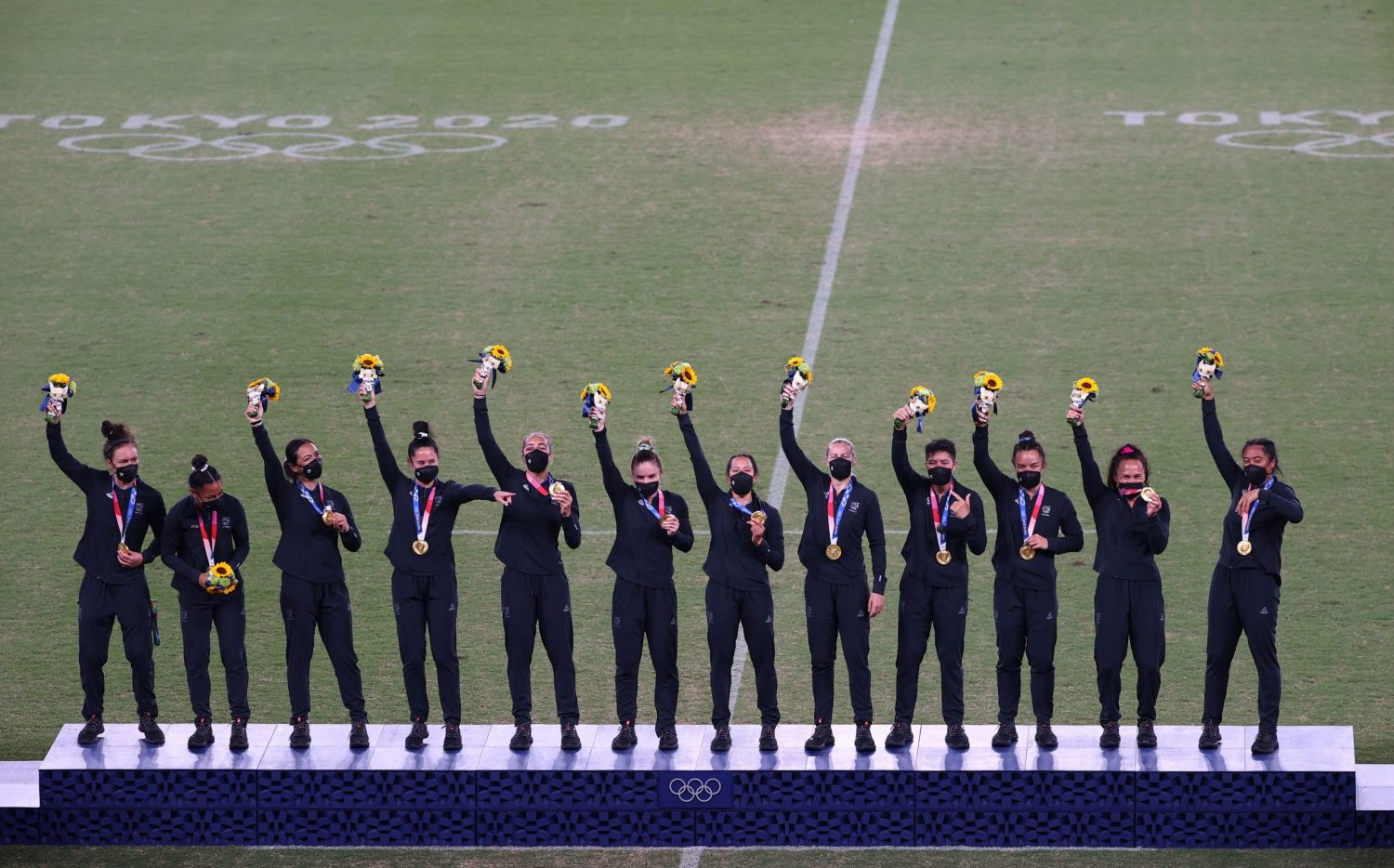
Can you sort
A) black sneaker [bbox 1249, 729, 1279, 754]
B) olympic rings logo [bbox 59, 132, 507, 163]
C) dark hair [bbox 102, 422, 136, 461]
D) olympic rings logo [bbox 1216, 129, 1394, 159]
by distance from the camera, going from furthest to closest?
olympic rings logo [bbox 59, 132, 507, 163]
olympic rings logo [bbox 1216, 129, 1394, 159]
dark hair [bbox 102, 422, 136, 461]
black sneaker [bbox 1249, 729, 1279, 754]

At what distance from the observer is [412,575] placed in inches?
444

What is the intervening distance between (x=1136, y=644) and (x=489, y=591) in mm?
4852

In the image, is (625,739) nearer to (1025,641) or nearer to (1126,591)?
(1025,641)

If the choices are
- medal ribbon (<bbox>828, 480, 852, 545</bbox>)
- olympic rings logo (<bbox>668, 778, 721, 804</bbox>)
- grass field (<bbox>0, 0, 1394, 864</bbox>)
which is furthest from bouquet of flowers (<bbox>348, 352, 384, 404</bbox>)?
olympic rings logo (<bbox>668, 778, 721, 804</bbox>)

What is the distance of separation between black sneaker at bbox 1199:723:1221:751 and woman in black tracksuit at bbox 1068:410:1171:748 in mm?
253

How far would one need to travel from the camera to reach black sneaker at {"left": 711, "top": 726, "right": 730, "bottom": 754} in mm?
11219

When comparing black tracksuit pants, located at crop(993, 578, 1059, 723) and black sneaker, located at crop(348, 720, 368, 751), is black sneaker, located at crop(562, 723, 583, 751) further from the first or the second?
black tracksuit pants, located at crop(993, 578, 1059, 723)

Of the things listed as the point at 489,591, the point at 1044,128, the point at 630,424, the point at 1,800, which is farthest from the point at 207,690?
the point at 1044,128

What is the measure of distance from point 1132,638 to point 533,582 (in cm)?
323

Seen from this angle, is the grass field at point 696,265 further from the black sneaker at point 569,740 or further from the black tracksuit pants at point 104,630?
the black sneaker at point 569,740

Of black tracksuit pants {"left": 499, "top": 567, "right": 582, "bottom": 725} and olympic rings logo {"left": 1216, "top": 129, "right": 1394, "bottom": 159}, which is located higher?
olympic rings logo {"left": 1216, "top": 129, "right": 1394, "bottom": 159}

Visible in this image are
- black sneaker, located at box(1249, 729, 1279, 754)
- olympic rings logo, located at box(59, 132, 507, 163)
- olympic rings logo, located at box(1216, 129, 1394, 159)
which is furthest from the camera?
olympic rings logo, located at box(59, 132, 507, 163)

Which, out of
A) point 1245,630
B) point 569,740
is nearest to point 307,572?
point 569,740

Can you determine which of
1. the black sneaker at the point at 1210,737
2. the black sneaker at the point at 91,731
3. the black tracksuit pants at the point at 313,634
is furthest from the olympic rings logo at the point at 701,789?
the black sneaker at the point at 91,731
